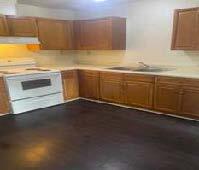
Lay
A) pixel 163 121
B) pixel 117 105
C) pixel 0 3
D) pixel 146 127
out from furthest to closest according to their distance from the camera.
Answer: pixel 117 105 → pixel 0 3 → pixel 163 121 → pixel 146 127

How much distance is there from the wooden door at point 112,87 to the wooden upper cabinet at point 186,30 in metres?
1.20

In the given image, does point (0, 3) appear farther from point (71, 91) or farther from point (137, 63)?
point (137, 63)

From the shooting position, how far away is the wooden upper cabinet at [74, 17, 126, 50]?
428 cm

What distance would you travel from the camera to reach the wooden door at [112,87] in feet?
13.3

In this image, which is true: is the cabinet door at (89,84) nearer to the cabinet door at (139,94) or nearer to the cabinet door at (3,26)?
the cabinet door at (139,94)

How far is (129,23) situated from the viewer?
445 cm

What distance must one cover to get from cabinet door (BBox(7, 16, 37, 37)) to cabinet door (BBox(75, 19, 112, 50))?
105cm

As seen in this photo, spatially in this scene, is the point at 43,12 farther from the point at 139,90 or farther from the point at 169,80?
the point at 169,80

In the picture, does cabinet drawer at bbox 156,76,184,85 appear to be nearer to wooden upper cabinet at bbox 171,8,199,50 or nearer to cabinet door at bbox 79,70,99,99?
wooden upper cabinet at bbox 171,8,199,50

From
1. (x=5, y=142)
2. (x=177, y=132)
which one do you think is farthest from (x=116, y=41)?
(x=5, y=142)

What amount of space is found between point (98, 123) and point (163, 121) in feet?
3.51

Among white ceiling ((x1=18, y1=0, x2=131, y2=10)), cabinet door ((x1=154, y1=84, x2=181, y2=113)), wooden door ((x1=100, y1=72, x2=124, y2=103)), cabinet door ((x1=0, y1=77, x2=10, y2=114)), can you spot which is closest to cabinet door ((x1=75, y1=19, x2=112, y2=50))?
white ceiling ((x1=18, y1=0, x2=131, y2=10))

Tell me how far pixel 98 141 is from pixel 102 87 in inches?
69.8

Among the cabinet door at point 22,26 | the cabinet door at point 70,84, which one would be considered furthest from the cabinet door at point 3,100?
the cabinet door at point 70,84
